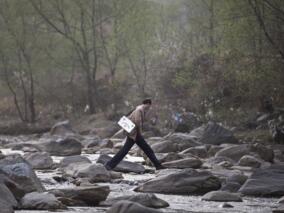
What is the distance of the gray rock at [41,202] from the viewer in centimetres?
1035

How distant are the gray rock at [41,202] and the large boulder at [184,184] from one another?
122 inches

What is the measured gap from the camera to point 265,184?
1328 cm

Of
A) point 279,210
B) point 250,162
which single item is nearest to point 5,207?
point 279,210

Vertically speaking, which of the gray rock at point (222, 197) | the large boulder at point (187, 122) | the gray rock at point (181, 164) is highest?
the gray rock at point (222, 197)

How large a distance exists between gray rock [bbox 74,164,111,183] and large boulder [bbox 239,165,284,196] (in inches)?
133

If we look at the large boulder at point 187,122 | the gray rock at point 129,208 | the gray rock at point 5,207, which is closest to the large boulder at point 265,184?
the gray rock at point 129,208

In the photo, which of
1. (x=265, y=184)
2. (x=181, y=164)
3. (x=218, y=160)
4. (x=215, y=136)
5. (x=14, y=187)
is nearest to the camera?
(x=14, y=187)

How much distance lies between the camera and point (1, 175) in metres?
11.2

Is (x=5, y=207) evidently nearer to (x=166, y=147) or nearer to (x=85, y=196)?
(x=85, y=196)

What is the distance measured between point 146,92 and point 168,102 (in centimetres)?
512

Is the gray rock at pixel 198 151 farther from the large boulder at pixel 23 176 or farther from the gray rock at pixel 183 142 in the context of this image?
the large boulder at pixel 23 176

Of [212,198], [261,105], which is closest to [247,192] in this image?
[212,198]

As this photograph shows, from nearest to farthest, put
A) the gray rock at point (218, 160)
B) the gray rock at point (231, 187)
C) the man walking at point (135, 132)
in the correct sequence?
the gray rock at point (231, 187) → the man walking at point (135, 132) → the gray rock at point (218, 160)

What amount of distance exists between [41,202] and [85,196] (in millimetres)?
1096
